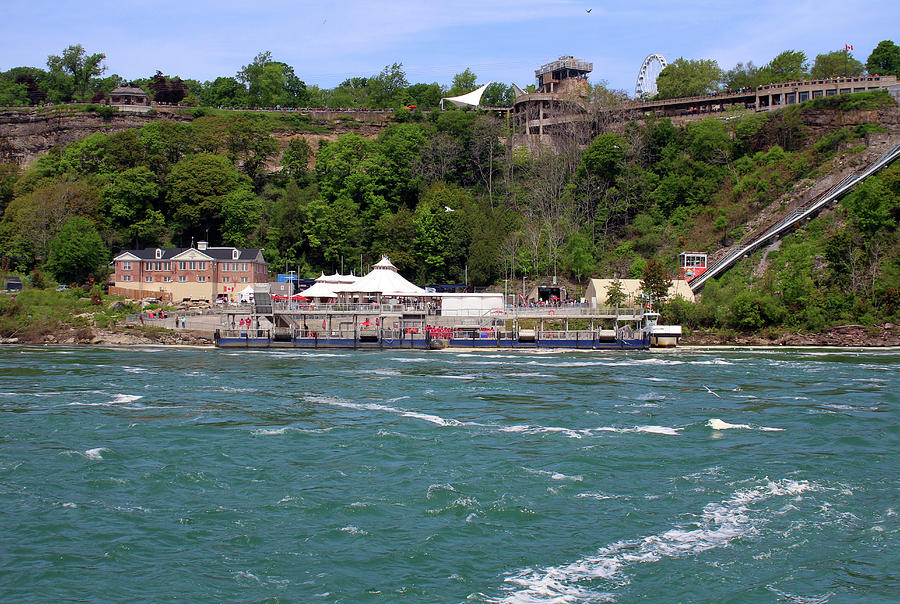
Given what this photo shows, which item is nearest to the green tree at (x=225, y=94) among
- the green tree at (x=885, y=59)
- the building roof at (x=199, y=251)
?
the building roof at (x=199, y=251)

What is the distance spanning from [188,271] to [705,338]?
1918 inches

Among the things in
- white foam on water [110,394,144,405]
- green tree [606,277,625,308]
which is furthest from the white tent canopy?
white foam on water [110,394,144,405]

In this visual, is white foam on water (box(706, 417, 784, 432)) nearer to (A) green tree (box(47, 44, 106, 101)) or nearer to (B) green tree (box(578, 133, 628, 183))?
(B) green tree (box(578, 133, 628, 183))

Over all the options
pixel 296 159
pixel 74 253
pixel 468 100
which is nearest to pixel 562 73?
pixel 468 100

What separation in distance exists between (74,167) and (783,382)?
82.7m

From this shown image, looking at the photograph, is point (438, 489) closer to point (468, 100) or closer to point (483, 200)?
point (483, 200)

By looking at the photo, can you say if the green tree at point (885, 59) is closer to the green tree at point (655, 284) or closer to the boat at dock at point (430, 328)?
the green tree at point (655, 284)

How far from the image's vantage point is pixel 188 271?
265 ft

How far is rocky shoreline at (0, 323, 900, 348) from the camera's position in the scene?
195 feet

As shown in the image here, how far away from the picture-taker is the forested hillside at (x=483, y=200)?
68688 mm

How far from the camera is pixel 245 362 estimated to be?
5212cm

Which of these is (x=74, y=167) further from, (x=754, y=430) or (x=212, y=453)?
(x=754, y=430)

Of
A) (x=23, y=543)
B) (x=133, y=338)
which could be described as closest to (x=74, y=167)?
(x=133, y=338)

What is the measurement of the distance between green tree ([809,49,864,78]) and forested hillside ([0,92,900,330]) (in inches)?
688
